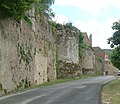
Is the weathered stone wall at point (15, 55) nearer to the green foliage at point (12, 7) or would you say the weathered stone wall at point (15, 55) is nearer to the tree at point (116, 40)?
the green foliage at point (12, 7)

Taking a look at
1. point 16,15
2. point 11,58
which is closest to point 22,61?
A: point 11,58

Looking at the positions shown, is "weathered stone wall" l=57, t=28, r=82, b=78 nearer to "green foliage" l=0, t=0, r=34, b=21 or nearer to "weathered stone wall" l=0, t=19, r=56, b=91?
"weathered stone wall" l=0, t=19, r=56, b=91

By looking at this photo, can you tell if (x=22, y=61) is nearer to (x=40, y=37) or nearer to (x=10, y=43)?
(x=10, y=43)

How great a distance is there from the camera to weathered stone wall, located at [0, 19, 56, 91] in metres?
24.8

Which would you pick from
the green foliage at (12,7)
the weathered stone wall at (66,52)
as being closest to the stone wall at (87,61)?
the weathered stone wall at (66,52)

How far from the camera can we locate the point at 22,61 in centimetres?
2983

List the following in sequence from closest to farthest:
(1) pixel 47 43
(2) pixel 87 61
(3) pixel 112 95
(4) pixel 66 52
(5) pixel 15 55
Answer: (3) pixel 112 95 → (5) pixel 15 55 → (1) pixel 47 43 → (4) pixel 66 52 → (2) pixel 87 61

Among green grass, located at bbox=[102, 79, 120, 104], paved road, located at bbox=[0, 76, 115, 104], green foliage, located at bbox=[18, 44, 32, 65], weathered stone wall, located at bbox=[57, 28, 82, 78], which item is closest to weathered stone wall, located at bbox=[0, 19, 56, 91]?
green foliage, located at bbox=[18, 44, 32, 65]

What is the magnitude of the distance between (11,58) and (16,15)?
10.2 feet

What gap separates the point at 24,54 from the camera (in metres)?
31.0

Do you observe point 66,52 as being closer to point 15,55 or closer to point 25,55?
point 25,55

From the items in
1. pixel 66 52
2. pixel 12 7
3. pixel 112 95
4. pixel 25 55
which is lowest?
pixel 112 95

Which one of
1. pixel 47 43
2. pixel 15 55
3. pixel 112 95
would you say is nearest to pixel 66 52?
pixel 47 43

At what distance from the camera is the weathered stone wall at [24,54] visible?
24.8 meters
